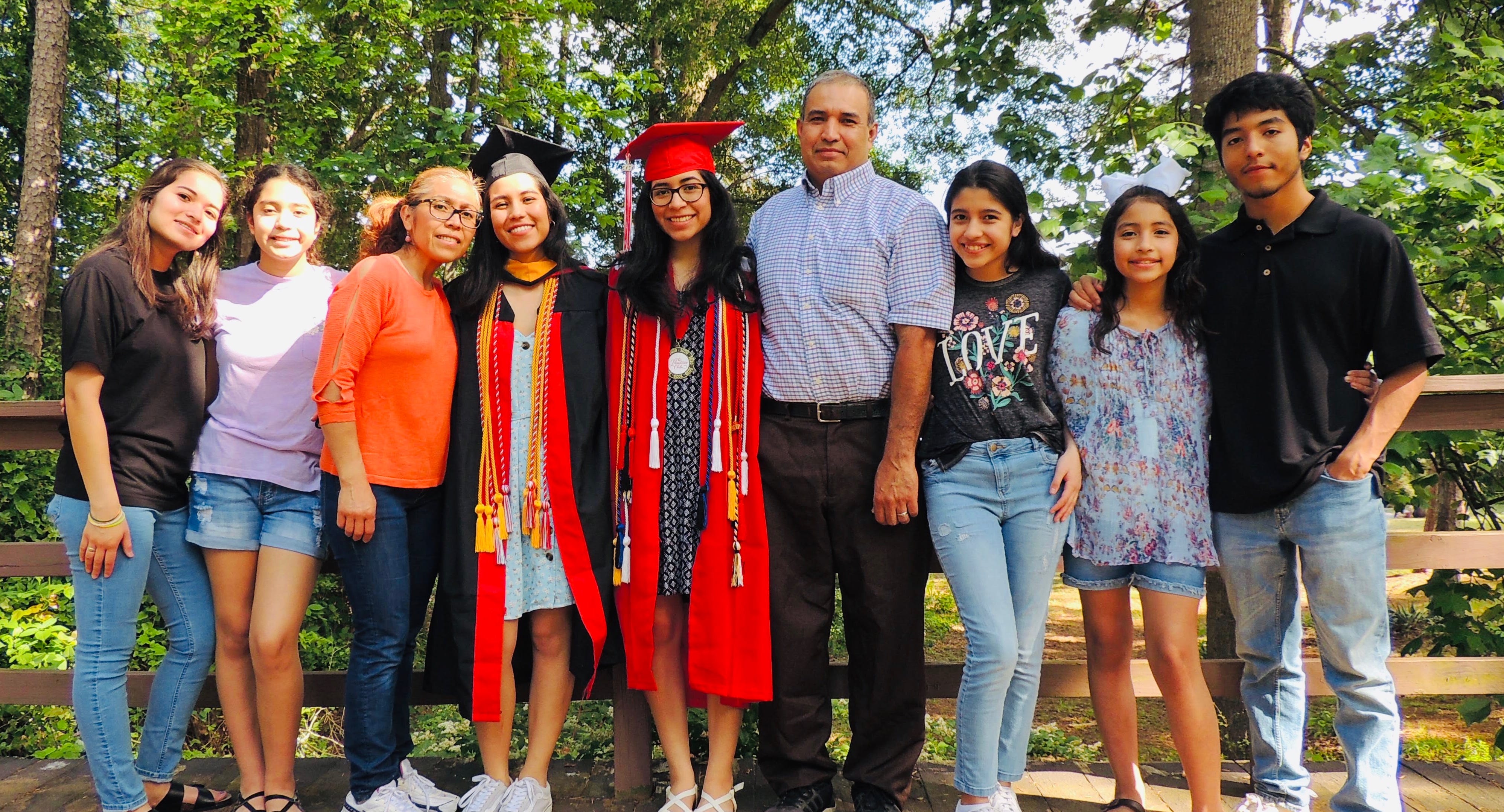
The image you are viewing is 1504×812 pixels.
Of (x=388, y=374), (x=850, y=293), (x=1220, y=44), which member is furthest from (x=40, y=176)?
(x=1220, y=44)

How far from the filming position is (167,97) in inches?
404

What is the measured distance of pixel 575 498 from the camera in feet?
9.12

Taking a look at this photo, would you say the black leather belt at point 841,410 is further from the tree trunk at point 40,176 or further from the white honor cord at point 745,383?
the tree trunk at point 40,176

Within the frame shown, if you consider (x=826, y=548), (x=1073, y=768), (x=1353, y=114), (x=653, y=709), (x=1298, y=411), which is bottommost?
(x=1073, y=768)

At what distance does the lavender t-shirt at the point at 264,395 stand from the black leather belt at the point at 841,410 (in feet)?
4.56

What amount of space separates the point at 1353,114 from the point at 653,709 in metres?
5.66

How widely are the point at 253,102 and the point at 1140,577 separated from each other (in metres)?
9.80

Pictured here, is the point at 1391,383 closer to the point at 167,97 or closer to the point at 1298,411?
the point at 1298,411

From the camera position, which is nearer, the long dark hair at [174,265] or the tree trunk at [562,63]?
the long dark hair at [174,265]

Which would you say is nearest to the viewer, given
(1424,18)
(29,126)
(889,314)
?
(889,314)

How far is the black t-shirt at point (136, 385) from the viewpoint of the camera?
254 centimetres

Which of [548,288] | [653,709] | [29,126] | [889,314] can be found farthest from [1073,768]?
[29,126]

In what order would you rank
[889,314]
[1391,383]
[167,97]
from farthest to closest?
[167,97] < [889,314] < [1391,383]

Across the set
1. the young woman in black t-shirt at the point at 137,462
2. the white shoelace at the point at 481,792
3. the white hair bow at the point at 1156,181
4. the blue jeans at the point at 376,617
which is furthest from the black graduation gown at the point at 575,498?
the white hair bow at the point at 1156,181
